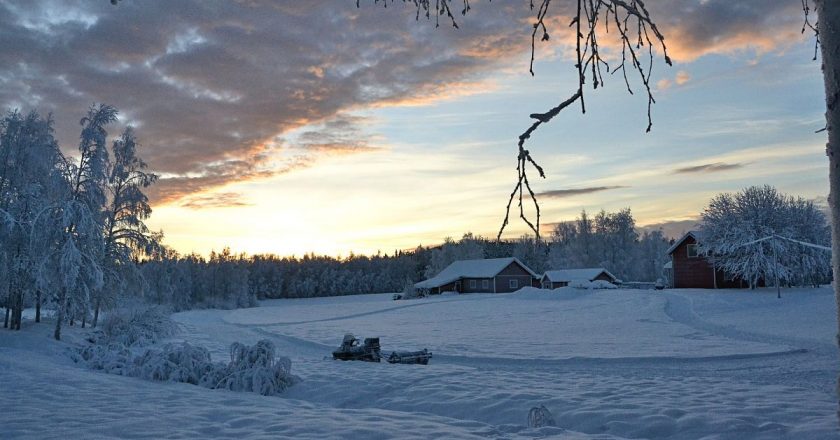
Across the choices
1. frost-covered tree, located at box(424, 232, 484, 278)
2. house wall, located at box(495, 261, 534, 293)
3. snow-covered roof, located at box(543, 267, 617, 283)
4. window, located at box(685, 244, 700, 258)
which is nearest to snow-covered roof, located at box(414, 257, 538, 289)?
house wall, located at box(495, 261, 534, 293)

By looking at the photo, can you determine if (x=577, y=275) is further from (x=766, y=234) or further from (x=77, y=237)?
(x=77, y=237)

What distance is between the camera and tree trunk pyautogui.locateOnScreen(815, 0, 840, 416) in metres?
2.32

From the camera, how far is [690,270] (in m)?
51.9

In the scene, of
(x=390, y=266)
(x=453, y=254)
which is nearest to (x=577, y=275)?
(x=453, y=254)

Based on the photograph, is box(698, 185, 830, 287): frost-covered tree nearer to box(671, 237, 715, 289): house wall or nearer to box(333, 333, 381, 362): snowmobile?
box(671, 237, 715, 289): house wall

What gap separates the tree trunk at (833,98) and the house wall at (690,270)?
53332 mm

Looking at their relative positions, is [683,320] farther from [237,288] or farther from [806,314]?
[237,288]

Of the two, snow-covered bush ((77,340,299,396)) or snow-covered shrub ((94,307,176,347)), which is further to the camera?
snow-covered shrub ((94,307,176,347))

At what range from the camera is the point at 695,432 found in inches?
341

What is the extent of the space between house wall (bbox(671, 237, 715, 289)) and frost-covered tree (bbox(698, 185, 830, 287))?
432cm

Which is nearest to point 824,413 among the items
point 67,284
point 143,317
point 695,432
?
point 695,432

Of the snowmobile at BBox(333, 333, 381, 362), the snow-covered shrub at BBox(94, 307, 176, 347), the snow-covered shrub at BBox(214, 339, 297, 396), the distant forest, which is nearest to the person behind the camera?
the snow-covered shrub at BBox(214, 339, 297, 396)

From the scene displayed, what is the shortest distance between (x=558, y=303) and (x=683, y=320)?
16.0 meters

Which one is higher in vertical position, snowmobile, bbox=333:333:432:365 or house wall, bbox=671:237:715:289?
house wall, bbox=671:237:715:289
